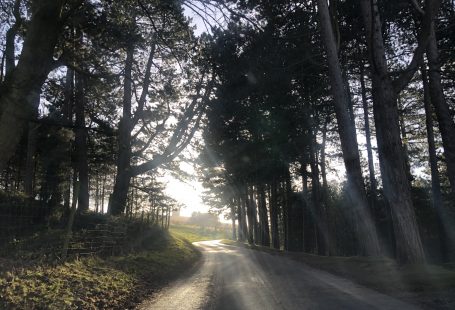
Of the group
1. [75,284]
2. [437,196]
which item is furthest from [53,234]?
[437,196]

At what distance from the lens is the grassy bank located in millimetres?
7688

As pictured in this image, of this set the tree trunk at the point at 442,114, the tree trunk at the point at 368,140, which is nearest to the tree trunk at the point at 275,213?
the tree trunk at the point at 368,140

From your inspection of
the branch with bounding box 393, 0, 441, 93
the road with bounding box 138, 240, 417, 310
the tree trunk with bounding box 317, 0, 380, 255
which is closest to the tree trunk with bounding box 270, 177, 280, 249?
the tree trunk with bounding box 317, 0, 380, 255

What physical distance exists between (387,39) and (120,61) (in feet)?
42.0

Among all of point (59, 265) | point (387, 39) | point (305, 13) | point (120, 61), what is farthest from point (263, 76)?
point (59, 265)

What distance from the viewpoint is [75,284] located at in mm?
9578

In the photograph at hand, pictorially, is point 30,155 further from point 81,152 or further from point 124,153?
point 124,153

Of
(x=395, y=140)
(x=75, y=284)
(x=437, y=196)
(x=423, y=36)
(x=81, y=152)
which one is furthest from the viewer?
(x=81, y=152)

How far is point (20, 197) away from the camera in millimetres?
14297

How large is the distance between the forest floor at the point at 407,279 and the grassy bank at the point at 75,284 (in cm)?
605

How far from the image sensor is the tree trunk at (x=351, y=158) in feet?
53.8

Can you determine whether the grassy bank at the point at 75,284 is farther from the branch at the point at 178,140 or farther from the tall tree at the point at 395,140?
the branch at the point at 178,140

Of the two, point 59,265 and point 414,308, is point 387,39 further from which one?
point 59,265

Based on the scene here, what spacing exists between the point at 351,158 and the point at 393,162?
2199 millimetres
